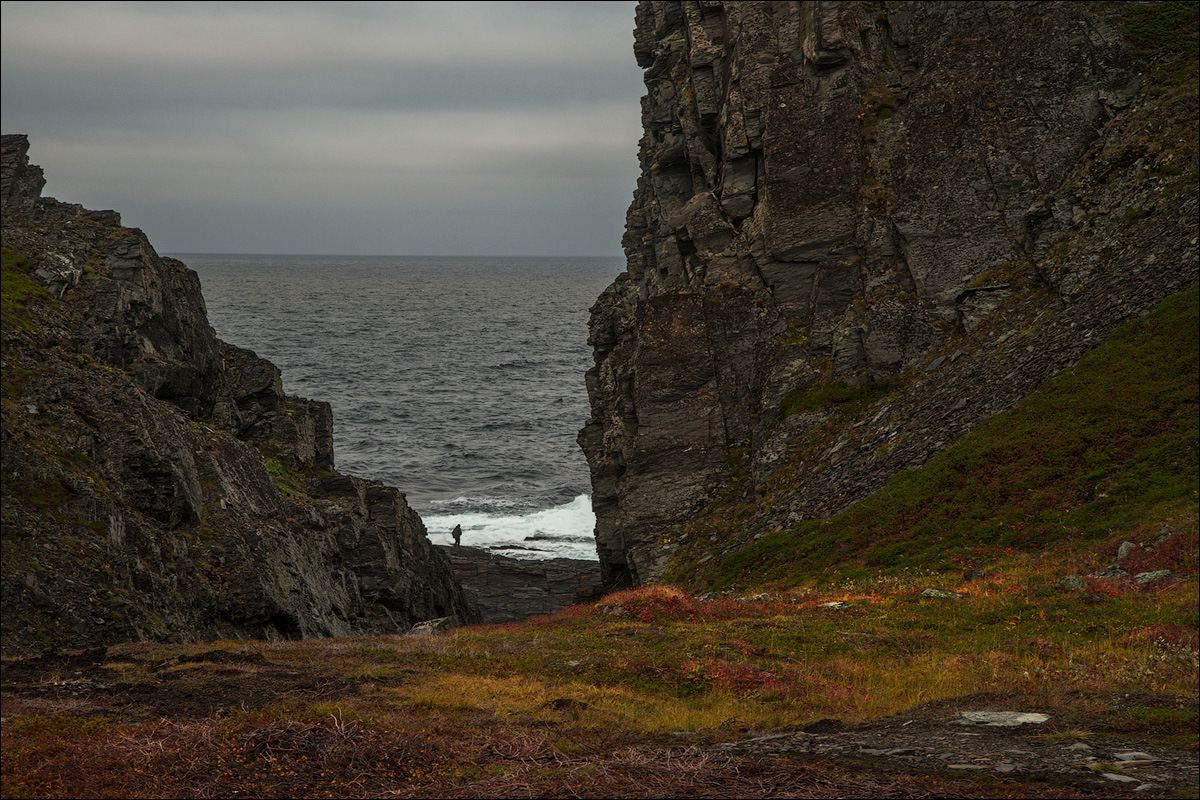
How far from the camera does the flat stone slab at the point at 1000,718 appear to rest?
13308 mm

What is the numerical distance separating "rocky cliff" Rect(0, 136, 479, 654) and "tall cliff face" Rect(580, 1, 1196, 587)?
14261mm

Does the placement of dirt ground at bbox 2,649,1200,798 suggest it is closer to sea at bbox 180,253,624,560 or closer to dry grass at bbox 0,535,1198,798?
dry grass at bbox 0,535,1198,798

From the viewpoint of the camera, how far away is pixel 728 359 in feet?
145

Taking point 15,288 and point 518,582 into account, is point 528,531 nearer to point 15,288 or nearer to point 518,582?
point 518,582

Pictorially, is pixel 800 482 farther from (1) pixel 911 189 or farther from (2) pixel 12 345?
(2) pixel 12 345

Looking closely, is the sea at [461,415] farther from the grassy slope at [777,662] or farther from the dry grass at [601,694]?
the dry grass at [601,694]

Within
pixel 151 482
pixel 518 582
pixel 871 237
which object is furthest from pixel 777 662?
pixel 518 582

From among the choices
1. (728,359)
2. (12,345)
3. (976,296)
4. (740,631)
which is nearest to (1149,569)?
(740,631)

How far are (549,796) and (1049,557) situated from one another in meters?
19.0

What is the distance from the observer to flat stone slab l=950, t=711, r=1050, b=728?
524 inches

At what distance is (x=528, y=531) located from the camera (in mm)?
69688

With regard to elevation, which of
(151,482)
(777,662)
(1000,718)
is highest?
(151,482)

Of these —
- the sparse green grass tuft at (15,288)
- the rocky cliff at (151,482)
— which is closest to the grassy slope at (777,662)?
the sparse green grass tuft at (15,288)

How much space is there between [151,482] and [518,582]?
112ft
